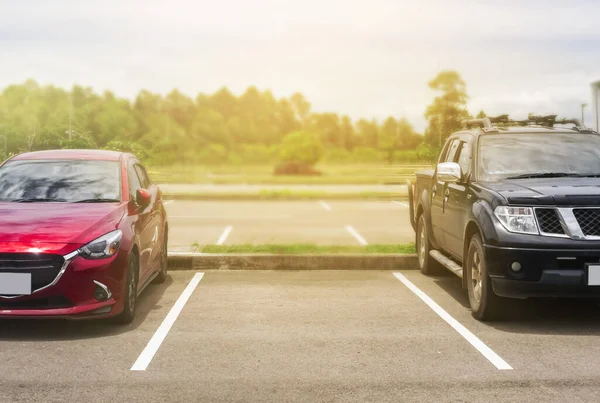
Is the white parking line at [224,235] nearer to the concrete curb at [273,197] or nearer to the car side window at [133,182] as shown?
the car side window at [133,182]

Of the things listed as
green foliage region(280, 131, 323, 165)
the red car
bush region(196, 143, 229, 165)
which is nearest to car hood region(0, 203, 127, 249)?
the red car

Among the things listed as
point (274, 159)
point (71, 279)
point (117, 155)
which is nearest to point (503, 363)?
point (71, 279)

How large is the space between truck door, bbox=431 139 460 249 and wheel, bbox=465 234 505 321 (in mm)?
1331

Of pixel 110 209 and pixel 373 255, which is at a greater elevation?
pixel 110 209

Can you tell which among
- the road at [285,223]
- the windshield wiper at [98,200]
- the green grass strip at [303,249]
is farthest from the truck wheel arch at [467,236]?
the road at [285,223]

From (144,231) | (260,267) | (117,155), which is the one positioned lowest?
(260,267)

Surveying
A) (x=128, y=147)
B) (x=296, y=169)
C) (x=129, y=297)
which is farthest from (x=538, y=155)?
(x=296, y=169)

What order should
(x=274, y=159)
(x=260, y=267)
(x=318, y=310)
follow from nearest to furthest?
(x=318, y=310)
(x=260, y=267)
(x=274, y=159)

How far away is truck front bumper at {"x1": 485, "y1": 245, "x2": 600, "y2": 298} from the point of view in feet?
20.1

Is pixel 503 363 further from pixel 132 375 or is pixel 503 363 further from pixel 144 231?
pixel 144 231

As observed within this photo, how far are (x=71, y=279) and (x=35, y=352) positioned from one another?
65 centimetres

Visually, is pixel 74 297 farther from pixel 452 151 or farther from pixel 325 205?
pixel 325 205

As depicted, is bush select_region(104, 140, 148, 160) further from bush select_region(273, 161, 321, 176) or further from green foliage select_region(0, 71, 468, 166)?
bush select_region(273, 161, 321, 176)

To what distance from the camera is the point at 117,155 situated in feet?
25.7
